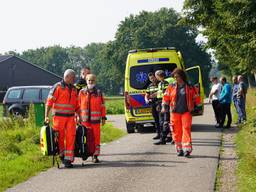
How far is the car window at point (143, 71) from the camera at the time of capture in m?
17.2

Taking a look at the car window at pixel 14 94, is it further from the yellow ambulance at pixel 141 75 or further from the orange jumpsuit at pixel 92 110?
the orange jumpsuit at pixel 92 110

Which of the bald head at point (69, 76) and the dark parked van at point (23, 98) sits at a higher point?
the bald head at point (69, 76)

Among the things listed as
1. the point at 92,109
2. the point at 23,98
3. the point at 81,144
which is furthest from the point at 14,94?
Result: the point at 81,144

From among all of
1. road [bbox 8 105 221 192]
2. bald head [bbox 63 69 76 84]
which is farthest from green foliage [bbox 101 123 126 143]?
bald head [bbox 63 69 76 84]

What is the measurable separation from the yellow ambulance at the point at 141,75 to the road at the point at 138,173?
4.35m

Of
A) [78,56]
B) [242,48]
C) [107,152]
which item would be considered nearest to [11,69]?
[242,48]

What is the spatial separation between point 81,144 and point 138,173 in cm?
167

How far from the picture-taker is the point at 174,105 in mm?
10977

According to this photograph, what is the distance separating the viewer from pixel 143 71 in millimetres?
17344

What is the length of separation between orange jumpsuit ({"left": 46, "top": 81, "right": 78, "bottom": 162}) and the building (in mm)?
63723

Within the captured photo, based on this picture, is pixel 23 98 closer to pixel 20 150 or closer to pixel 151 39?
pixel 20 150

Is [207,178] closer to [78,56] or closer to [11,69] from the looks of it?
[11,69]

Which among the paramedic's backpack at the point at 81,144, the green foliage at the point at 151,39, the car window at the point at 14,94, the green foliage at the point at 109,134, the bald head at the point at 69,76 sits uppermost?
the green foliage at the point at 151,39

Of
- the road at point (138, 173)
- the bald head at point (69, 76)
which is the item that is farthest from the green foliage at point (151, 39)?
the bald head at point (69, 76)
